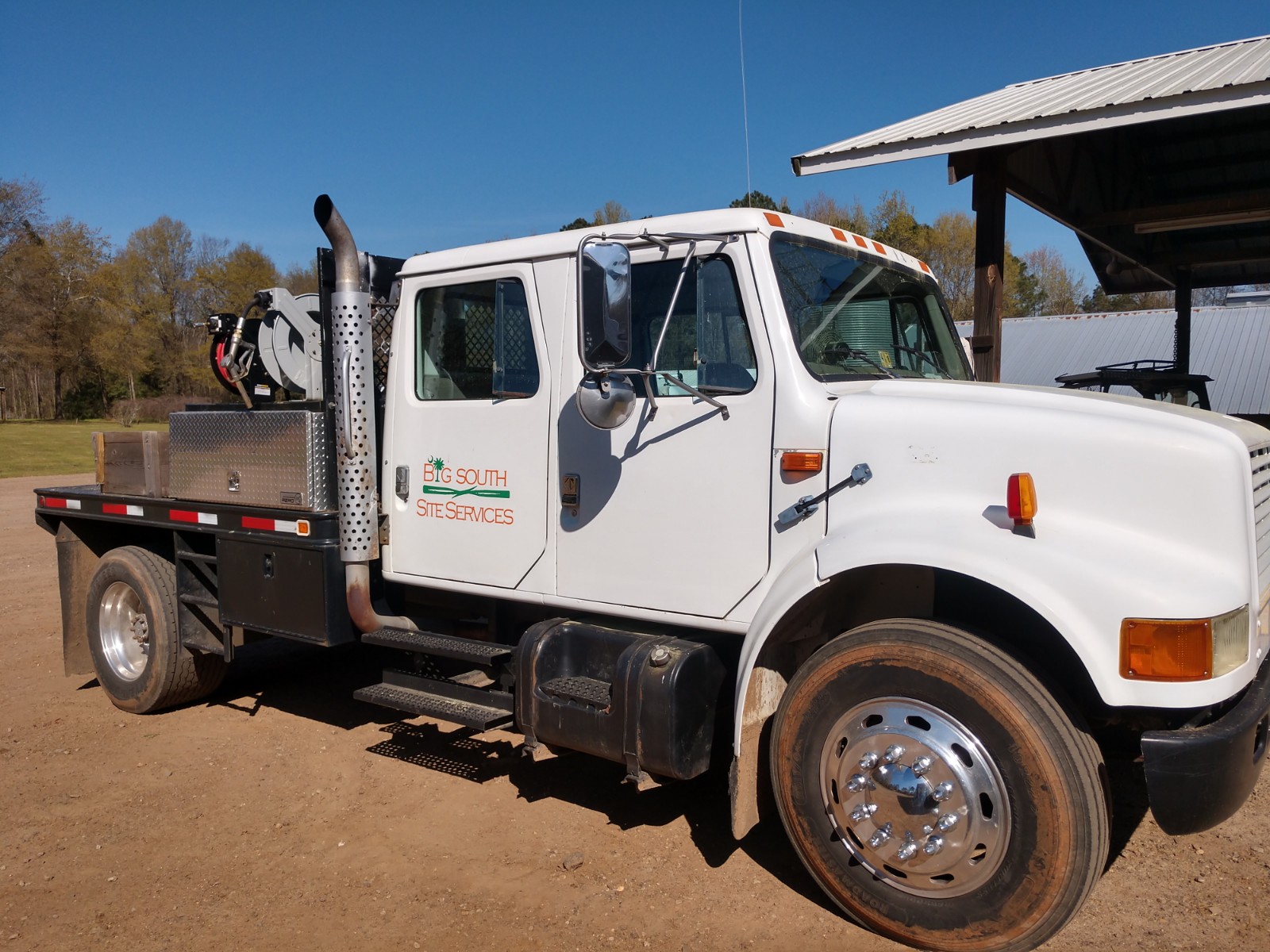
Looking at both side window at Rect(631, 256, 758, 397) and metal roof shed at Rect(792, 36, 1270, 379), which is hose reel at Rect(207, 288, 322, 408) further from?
metal roof shed at Rect(792, 36, 1270, 379)

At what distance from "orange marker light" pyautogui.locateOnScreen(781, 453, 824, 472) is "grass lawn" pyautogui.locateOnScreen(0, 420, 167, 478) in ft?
56.5

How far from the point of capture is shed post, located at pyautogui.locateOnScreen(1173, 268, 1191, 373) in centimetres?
1172

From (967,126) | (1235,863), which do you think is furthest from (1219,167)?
(1235,863)

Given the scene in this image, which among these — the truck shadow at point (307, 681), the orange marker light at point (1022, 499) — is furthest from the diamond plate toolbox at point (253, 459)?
the orange marker light at point (1022, 499)

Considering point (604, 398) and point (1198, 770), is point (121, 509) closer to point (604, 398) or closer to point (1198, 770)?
point (604, 398)

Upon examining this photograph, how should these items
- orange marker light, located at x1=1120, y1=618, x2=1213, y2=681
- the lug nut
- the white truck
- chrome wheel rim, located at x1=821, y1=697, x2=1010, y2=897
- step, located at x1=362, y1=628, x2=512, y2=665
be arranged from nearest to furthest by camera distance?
1. orange marker light, located at x1=1120, y1=618, x2=1213, y2=681
2. the white truck
3. chrome wheel rim, located at x1=821, y1=697, x2=1010, y2=897
4. the lug nut
5. step, located at x1=362, y1=628, x2=512, y2=665

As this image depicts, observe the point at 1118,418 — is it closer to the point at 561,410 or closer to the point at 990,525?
the point at 990,525

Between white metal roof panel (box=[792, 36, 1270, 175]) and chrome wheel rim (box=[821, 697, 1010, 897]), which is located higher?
white metal roof panel (box=[792, 36, 1270, 175])

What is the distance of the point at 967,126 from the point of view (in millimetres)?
6289

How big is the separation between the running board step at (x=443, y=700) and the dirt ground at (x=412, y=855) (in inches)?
19.4

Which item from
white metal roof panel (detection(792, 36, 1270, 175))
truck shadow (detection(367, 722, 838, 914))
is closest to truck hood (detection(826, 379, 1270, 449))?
truck shadow (detection(367, 722, 838, 914))

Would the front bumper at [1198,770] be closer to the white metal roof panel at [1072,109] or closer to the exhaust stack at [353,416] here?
the exhaust stack at [353,416]

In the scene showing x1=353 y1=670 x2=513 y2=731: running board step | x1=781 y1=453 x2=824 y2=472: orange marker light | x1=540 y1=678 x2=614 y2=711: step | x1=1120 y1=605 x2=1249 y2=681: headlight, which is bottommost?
x1=353 y1=670 x2=513 y2=731: running board step

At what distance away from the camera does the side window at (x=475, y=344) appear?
4156 millimetres
